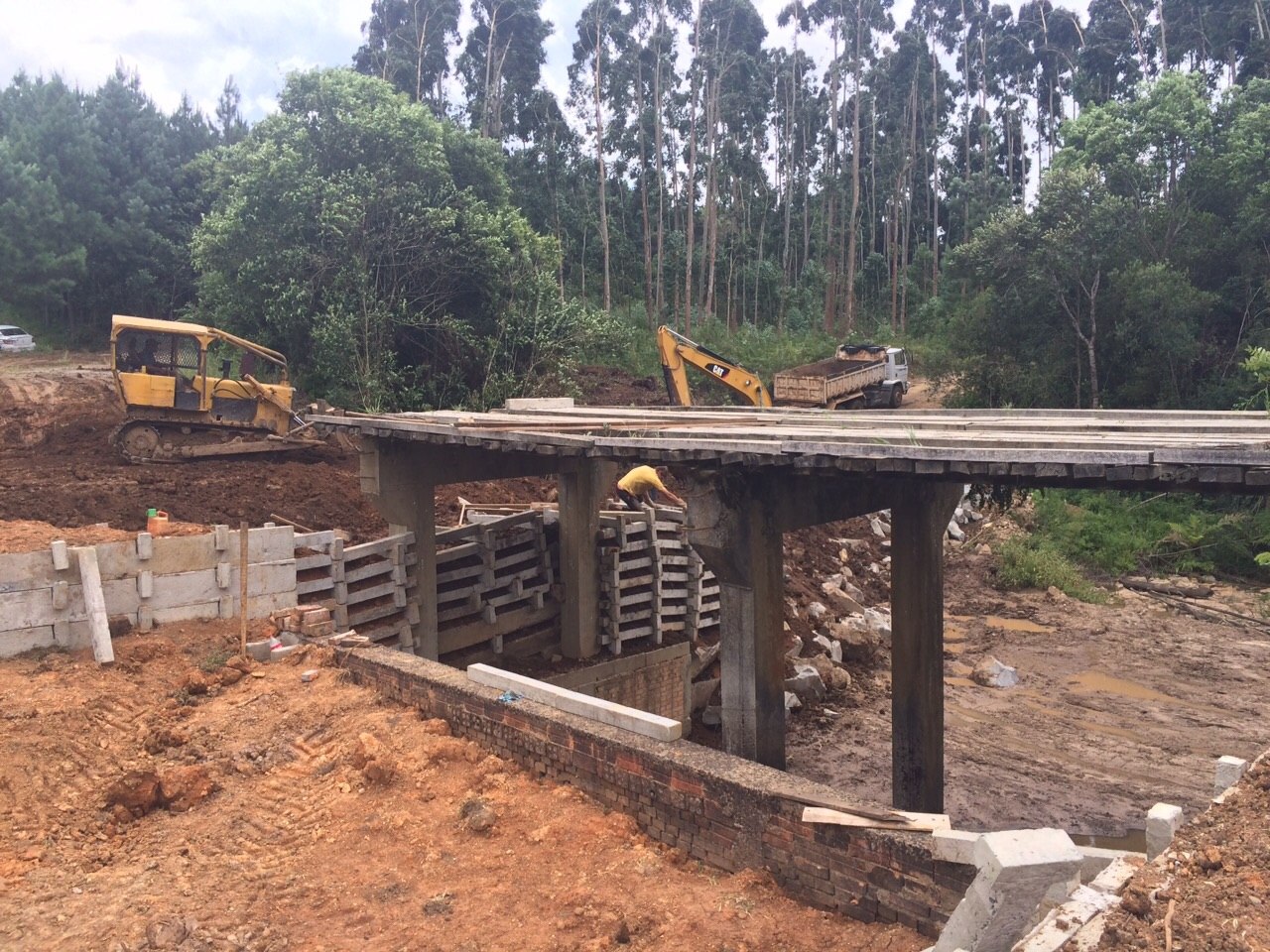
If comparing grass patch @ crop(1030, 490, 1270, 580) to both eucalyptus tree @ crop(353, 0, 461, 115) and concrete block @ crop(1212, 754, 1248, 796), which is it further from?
eucalyptus tree @ crop(353, 0, 461, 115)

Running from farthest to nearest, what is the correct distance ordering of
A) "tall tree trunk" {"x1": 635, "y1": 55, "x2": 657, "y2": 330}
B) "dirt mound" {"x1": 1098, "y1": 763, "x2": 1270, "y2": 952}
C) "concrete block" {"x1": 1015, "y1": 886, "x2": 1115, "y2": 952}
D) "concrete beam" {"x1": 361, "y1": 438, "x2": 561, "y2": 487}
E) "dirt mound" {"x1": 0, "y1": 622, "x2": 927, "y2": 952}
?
"tall tree trunk" {"x1": 635, "y1": 55, "x2": 657, "y2": 330}
"concrete beam" {"x1": 361, "y1": 438, "x2": 561, "y2": 487}
"dirt mound" {"x1": 0, "y1": 622, "x2": 927, "y2": 952}
"concrete block" {"x1": 1015, "y1": 886, "x2": 1115, "y2": 952}
"dirt mound" {"x1": 1098, "y1": 763, "x2": 1270, "y2": 952}

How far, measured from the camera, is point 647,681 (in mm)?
14359

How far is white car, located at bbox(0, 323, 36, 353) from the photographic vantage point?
32.4 metres

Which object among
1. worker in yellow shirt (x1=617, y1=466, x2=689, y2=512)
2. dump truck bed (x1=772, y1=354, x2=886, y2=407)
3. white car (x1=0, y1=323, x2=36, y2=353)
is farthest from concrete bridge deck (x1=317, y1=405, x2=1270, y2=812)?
white car (x1=0, y1=323, x2=36, y2=353)

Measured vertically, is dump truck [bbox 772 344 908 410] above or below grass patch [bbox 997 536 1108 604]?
above

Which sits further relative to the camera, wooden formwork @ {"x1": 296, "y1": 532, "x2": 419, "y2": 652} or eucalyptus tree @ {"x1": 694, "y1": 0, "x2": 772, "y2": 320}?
eucalyptus tree @ {"x1": 694, "y1": 0, "x2": 772, "y2": 320}

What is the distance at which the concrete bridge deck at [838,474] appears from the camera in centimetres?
618

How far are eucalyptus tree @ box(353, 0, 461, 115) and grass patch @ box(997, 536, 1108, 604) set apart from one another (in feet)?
114

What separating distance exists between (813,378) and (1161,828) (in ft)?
82.8

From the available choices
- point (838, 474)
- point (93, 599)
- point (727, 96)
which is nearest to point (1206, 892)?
point (838, 474)

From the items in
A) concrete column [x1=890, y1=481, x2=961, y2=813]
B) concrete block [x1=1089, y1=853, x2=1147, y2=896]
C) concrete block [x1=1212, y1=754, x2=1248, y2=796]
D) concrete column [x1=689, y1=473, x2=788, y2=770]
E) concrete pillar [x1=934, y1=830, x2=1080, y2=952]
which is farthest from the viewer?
concrete column [x1=890, y1=481, x2=961, y2=813]

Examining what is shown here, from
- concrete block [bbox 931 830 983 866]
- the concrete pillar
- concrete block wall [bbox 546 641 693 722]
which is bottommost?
concrete block wall [bbox 546 641 693 722]

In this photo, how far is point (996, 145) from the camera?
181ft

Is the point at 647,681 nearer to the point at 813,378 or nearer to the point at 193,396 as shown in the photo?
the point at 193,396
